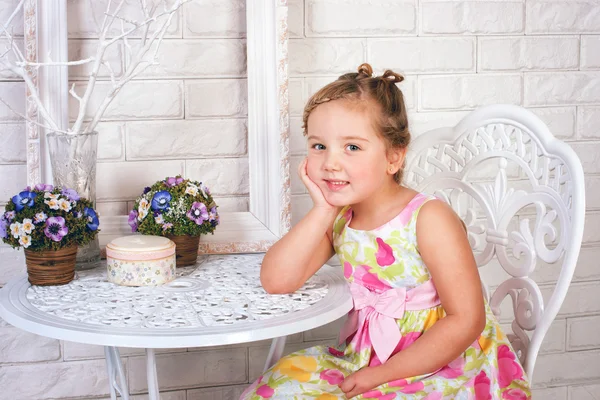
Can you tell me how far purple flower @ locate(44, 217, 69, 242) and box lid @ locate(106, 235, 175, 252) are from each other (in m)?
0.09

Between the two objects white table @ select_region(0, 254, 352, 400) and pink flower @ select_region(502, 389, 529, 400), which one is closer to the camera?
white table @ select_region(0, 254, 352, 400)

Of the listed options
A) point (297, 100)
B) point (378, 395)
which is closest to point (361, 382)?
point (378, 395)

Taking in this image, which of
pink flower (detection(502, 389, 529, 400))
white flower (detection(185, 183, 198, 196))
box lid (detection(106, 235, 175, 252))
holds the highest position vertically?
white flower (detection(185, 183, 198, 196))

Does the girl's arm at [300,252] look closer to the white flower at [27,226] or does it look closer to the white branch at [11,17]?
the white flower at [27,226]

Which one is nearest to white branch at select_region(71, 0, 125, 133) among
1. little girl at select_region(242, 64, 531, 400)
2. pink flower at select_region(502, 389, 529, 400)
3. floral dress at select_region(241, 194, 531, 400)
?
little girl at select_region(242, 64, 531, 400)

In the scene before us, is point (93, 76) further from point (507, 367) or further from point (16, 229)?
point (507, 367)

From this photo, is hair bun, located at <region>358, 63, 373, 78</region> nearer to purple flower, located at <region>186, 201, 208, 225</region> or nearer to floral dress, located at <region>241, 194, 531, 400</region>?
floral dress, located at <region>241, 194, 531, 400</region>

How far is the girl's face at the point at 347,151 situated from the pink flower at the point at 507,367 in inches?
15.1

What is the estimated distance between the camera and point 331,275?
150 centimetres

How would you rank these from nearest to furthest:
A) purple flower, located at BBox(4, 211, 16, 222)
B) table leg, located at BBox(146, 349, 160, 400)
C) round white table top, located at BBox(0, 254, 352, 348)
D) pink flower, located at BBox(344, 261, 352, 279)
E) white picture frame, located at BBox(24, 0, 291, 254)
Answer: round white table top, located at BBox(0, 254, 352, 348) < table leg, located at BBox(146, 349, 160, 400) < purple flower, located at BBox(4, 211, 16, 222) < pink flower, located at BBox(344, 261, 352, 279) < white picture frame, located at BBox(24, 0, 291, 254)

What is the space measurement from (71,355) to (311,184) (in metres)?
0.76

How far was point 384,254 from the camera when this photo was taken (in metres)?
1.42

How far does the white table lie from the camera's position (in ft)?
3.68

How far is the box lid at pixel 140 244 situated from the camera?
4.50 feet
